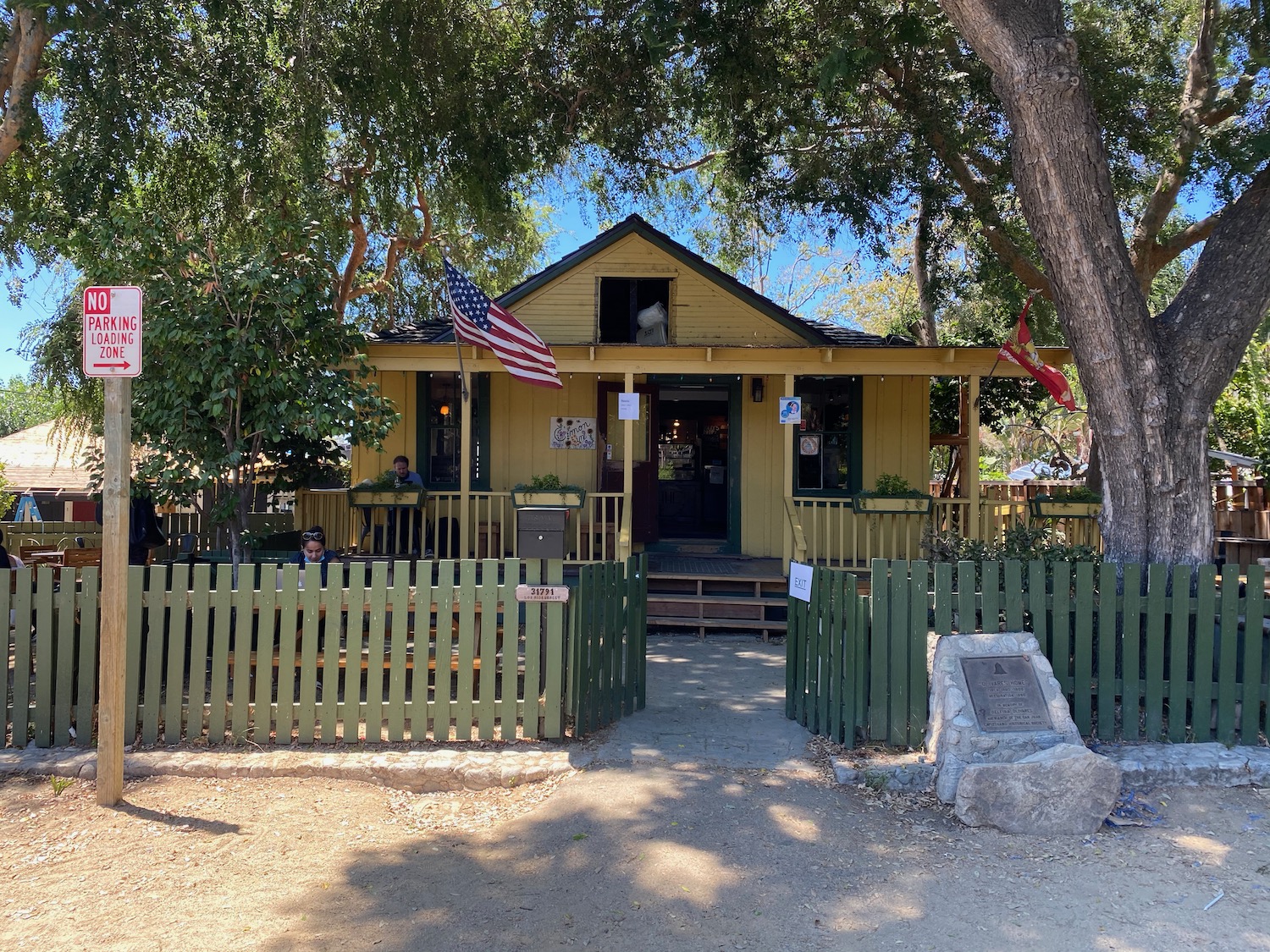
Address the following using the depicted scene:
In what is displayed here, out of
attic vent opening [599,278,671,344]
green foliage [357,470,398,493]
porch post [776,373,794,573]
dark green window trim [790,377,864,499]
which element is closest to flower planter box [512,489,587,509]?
green foliage [357,470,398,493]

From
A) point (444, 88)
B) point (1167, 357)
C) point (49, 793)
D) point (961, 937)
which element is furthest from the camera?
point (444, 88)

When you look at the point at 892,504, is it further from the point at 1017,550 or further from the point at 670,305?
the point at 670,305

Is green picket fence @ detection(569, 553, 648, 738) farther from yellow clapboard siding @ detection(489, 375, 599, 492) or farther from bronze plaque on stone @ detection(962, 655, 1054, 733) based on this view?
yellow clapboard siding @ detection(489, 375, 599, 492)

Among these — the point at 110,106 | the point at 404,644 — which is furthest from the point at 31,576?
the point at 110,106

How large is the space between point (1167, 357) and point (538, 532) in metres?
4.84

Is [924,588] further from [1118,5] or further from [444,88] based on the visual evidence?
[1118,5]

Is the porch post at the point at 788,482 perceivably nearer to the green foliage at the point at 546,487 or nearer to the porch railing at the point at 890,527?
the porch railing at the point at 890,527

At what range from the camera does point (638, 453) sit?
1255cm

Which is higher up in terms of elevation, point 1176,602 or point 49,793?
point 1176,602

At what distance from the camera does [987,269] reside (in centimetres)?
1350

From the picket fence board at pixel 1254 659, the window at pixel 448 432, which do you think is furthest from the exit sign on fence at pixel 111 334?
the window at pixel 448 432

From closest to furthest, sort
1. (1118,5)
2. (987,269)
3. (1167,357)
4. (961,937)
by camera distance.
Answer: (961,937)
(1167,357)
(1118,5)
(987,269)

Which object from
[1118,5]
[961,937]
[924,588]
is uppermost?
[1118,5]

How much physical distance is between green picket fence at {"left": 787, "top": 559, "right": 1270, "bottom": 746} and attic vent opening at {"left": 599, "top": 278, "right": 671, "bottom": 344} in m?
7.51
